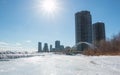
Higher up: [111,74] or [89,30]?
[89,30]

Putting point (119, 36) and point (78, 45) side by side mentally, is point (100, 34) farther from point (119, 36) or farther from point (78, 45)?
point (119, 36)

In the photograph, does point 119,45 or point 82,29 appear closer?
point 119,45

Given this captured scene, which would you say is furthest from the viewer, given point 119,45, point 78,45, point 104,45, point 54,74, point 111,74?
point 78,45

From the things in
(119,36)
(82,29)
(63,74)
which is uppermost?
(82,29)

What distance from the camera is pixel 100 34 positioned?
199250 mm

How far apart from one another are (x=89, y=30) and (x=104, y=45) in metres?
104

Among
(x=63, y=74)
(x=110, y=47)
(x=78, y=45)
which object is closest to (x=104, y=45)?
(x=110, y=47)

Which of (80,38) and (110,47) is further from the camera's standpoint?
(80,38)

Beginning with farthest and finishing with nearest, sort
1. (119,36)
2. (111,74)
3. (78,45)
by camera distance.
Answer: (78,45)
(119,36)
(111,74)

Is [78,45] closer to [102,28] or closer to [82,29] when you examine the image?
[82,29]

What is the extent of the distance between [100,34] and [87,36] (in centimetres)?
1378

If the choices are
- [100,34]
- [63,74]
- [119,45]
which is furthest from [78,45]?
[63,74]

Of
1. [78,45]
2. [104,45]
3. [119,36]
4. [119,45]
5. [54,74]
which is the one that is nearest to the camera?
[54,74]

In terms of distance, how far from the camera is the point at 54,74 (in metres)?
14.9
